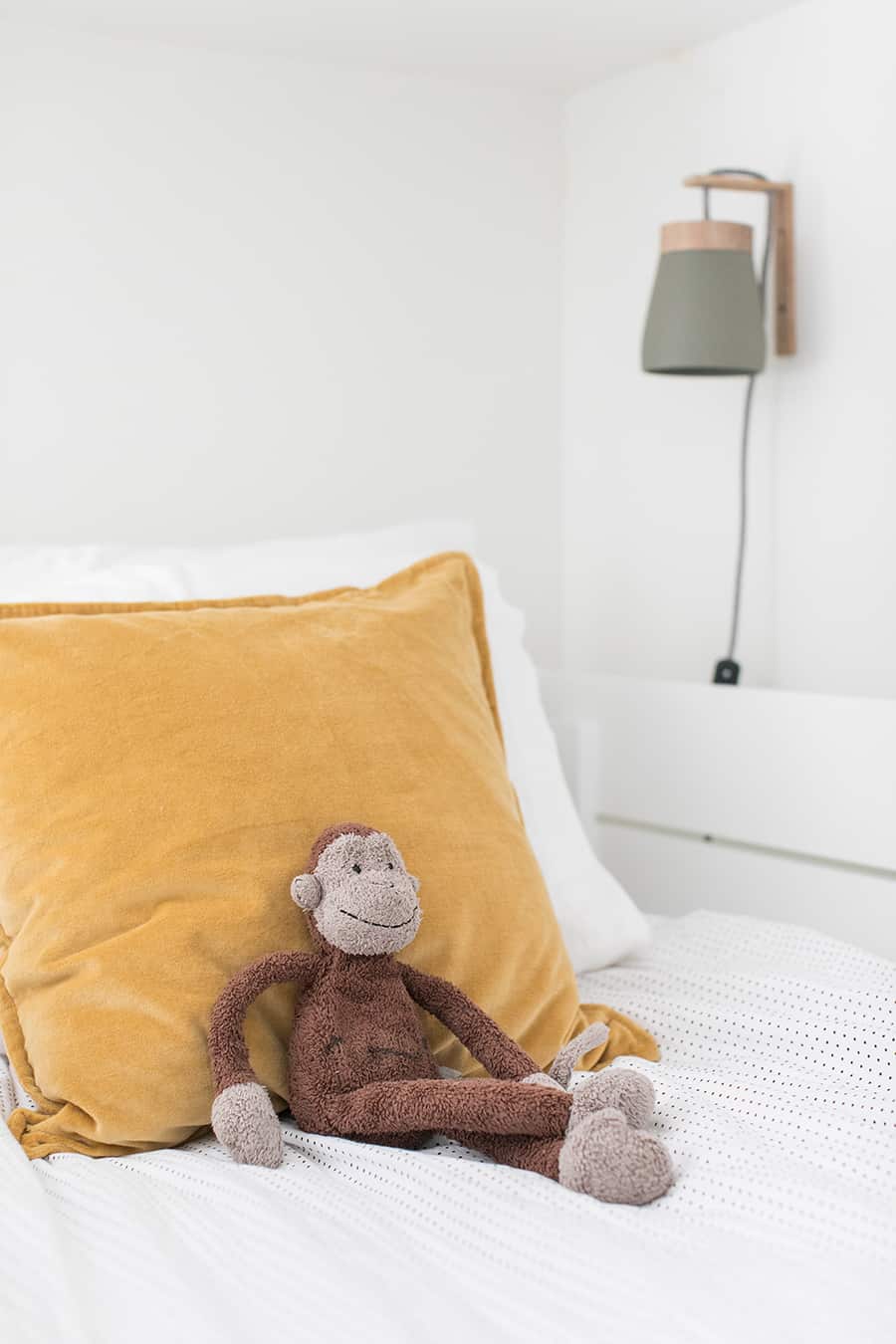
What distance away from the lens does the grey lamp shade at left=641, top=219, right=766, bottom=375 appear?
1.99 metres

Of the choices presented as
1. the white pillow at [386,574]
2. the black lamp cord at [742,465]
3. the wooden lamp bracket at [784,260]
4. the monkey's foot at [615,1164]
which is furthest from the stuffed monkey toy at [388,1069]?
the wooden lamp bracket at [784,260]

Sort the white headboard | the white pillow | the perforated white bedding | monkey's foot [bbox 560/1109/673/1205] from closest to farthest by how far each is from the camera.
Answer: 1. the perforated white bedding
2. monkey's foot [bbox 560/1109/673/1205]
3. the white pillow
4. the white headboard

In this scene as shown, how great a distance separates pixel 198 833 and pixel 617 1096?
39 centimetres

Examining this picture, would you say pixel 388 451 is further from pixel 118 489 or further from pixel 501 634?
pixel 501 634

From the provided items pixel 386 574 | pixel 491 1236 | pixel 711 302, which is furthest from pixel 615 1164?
pixel 711 302

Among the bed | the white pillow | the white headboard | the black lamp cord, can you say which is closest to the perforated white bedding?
the bed

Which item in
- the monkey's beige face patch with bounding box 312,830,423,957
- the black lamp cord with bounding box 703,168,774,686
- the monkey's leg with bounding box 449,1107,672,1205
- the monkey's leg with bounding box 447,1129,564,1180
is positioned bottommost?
the monkey's leg with bounding box 447,1129,564,1180

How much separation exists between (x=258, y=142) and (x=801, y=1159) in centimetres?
169

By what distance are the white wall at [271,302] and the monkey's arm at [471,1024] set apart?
1.08m

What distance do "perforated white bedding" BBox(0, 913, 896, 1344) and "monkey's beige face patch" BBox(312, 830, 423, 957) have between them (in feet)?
0.52

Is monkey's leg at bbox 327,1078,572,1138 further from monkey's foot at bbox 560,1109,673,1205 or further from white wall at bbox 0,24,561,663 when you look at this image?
white wall at bbox 0,24,561,663

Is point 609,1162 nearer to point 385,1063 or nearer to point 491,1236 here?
point 491,1236

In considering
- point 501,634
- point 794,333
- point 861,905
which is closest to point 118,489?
point 501,634

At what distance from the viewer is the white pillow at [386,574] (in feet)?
4.95
